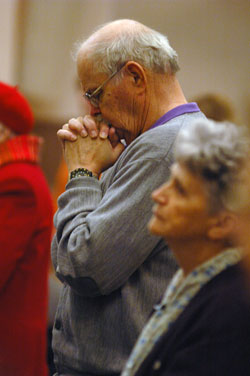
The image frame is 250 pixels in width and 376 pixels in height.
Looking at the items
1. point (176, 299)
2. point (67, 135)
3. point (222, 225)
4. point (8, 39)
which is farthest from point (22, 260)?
point (8, 39)

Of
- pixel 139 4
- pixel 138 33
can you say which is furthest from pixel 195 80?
pixel 138 33

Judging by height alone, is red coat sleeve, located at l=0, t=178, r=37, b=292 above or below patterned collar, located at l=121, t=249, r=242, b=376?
below

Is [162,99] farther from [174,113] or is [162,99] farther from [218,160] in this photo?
[218,160]

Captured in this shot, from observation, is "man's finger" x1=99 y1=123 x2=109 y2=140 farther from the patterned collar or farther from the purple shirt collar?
the patterned collar

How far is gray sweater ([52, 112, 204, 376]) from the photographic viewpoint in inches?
75.2

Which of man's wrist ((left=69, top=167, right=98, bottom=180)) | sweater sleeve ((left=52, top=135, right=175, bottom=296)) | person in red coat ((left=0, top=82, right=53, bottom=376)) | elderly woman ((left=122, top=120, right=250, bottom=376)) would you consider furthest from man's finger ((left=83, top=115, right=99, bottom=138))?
person in red coat ((left=0, top=82, right=53, bottom=376))

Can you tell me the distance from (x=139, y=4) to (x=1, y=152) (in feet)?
11.1

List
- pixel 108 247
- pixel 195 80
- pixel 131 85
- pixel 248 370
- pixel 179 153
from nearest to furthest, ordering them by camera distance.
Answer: pixel 248 370 < pixel 179 153 < pixel 108 247 < pixel 131 85 < pixel 195 80

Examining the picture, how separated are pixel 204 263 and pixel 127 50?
881mm

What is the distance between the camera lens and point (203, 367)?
1413 mm

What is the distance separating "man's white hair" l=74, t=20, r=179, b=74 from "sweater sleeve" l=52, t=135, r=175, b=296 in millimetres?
321

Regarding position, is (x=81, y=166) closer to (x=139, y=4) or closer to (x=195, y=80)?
(x=195, y=80)

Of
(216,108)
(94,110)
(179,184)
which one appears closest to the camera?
(179,184)

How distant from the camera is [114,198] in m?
1.94
